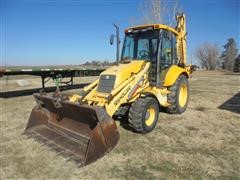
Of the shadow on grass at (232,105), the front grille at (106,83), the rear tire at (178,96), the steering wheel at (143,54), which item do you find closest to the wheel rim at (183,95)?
the rear tire at (178,96)

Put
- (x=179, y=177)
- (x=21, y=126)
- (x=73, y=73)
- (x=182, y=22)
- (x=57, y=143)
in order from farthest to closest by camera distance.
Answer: (x=73, y=73)
(x=182, y=22)
(x=21, y=126)
(x=57, y=143)
(x=179, y=177)

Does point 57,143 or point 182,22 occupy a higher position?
point 182,22

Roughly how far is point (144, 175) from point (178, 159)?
2.99 feet

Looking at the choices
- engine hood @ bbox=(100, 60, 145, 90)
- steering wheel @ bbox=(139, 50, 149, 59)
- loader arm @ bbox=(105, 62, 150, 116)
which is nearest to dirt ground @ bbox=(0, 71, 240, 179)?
loader arm @ bbox=(105, 62, 150, 116)

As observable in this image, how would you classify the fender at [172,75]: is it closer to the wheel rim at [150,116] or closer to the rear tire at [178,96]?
the rear tire at [178,96]

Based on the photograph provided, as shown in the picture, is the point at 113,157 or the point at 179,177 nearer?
the point at 179,177

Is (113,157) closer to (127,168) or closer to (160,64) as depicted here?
(127,168)

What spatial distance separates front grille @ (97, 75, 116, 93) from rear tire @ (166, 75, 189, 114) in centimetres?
214

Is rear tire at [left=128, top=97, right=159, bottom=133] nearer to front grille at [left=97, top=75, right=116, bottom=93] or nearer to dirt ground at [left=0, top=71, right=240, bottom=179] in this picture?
dirt ground at [left=0, top=71, right=240, bottom=179]

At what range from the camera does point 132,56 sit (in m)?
7.69

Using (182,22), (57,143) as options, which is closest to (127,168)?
(57,143)

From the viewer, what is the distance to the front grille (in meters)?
6.22

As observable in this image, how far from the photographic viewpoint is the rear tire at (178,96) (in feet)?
24.9

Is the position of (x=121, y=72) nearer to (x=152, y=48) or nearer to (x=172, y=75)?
(x=152, y=48)
